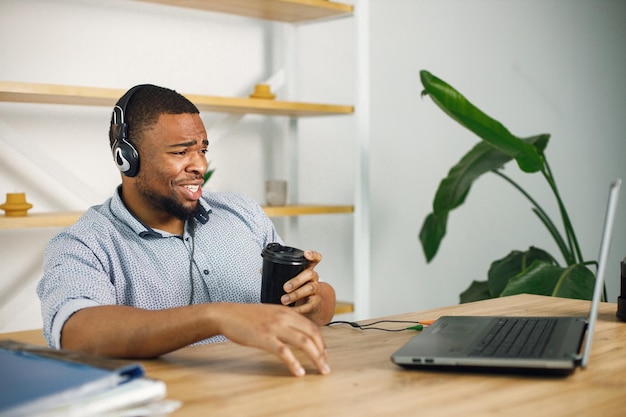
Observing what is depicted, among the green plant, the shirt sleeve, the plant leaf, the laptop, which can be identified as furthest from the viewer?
the plant leaf

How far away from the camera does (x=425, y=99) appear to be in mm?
3900

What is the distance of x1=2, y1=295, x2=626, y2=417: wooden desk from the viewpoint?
98cm

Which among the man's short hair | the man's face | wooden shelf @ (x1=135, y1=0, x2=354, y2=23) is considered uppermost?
wooden shelf @ (x1=135, y1=0, x2=354, y2=23)

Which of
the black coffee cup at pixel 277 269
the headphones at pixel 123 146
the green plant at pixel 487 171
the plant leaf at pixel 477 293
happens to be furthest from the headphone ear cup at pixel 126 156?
the plant leaf at pixel 477 293

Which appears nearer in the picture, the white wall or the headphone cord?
the headphone cord

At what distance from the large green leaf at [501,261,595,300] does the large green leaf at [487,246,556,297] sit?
16.4 inches

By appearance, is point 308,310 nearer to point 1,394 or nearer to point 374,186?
point 1,394

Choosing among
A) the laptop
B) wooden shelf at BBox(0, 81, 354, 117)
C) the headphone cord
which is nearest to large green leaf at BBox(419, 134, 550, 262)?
wooden shelf at BBox(0, 81, 354, 117)

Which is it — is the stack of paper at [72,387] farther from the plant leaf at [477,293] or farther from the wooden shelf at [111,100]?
the plant leaf at [477,293]

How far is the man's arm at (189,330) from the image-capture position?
1122 mm

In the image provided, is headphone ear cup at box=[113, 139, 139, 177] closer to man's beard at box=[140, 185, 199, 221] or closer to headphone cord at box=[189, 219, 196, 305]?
man's beard at box=[140, 185, 199, 221]

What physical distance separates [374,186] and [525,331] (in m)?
2.49

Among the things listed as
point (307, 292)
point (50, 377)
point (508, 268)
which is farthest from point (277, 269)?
point (508, 268)

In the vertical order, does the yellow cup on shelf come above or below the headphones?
below
